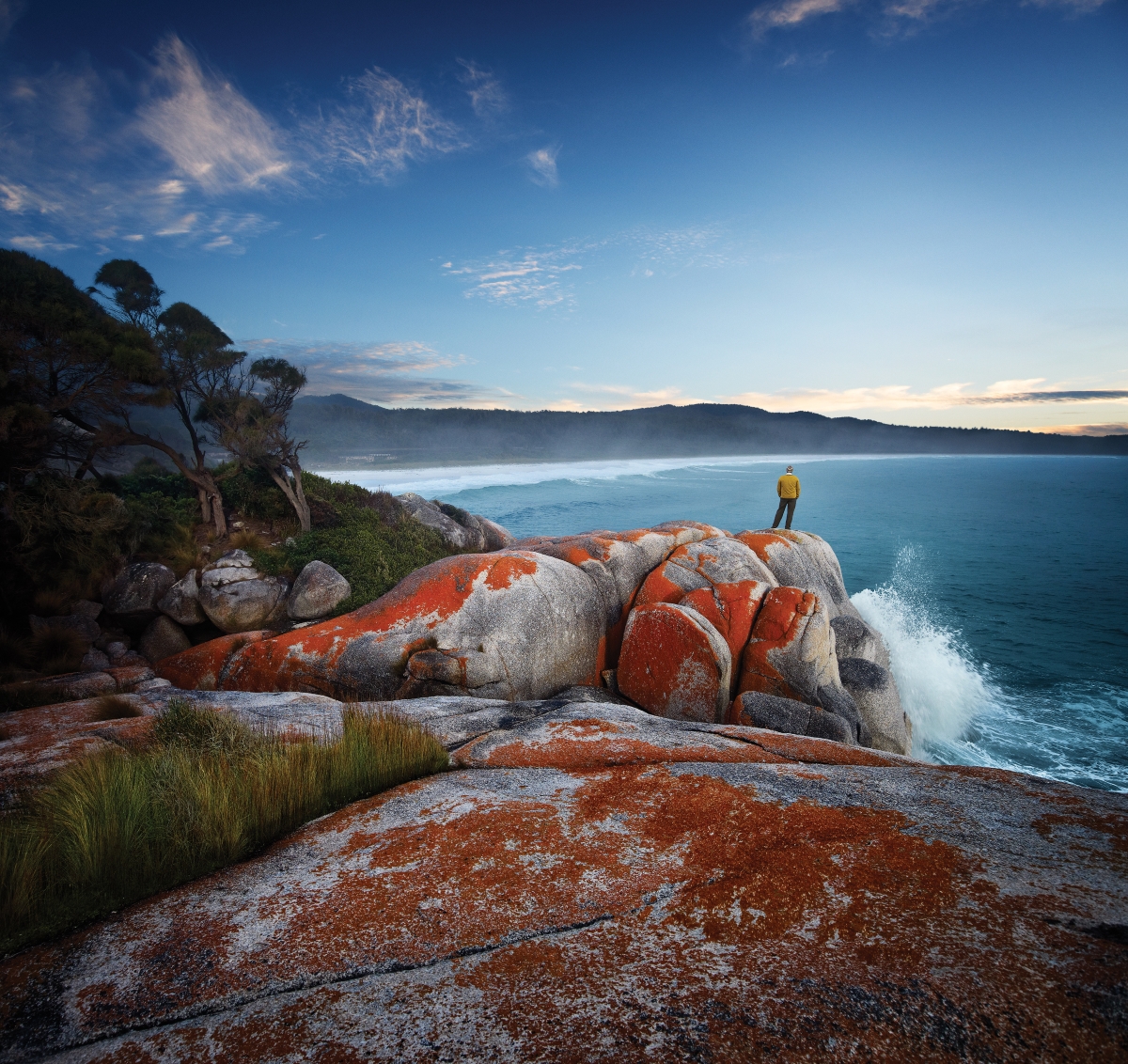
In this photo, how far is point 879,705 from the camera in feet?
36.0

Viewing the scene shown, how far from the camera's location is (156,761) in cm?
391

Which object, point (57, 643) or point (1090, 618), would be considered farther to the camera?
point (1090, 618)

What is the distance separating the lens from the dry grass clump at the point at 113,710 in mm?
6043

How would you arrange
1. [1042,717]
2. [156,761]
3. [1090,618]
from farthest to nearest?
[1090,618] < [1042,717] < [156,761]

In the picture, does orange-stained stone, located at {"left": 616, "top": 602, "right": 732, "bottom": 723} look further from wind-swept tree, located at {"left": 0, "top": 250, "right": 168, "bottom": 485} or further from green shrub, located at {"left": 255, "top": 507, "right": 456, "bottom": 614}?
wind-swept tree, located at {"left": 0, "top": 250, "right": 168, "bottom": 485}

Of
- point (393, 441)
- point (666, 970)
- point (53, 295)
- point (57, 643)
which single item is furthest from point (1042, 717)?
point (393, 441)

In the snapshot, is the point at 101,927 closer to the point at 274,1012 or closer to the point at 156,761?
the point at 274,1012

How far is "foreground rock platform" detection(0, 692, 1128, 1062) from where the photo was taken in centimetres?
184

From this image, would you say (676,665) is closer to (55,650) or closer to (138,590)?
(55,650)

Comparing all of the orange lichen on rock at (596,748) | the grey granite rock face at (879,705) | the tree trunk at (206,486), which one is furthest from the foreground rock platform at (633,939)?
the tree trunk at (206,486)

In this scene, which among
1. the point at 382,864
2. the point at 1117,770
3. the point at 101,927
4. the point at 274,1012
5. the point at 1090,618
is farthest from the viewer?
the point at 1090,618

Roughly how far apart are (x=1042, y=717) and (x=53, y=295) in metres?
29.2

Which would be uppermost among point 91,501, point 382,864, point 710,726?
point 91,501

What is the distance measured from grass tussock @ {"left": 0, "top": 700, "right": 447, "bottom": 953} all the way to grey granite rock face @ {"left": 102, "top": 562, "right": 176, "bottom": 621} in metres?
11.2
